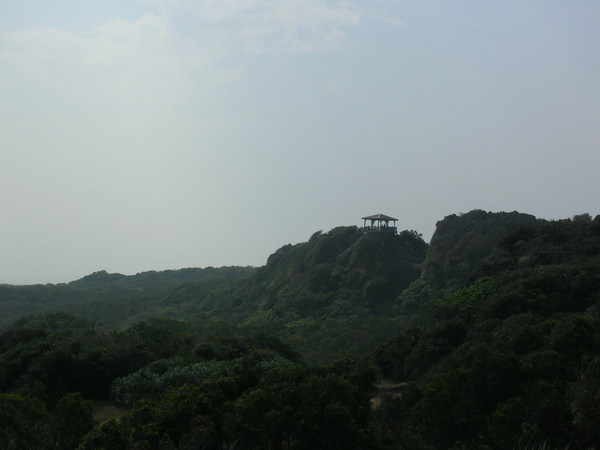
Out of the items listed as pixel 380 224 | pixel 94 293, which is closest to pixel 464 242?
pixel 380 224

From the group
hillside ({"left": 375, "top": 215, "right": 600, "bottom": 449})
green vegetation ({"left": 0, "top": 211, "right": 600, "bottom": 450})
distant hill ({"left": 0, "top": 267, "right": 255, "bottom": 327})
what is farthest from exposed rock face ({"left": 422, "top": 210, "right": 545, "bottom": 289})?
distant hill ({"left": 0, "top": 267, "right": 255, "bottom": 327})

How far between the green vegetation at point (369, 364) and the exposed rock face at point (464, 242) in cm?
16

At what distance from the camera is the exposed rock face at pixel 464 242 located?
4728cm

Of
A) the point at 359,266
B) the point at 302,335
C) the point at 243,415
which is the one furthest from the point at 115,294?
the point at 243,415

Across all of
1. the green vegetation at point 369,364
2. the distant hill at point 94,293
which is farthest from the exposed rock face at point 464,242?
the distant hill at point 94,293

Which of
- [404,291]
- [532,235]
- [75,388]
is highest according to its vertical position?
[532,235]

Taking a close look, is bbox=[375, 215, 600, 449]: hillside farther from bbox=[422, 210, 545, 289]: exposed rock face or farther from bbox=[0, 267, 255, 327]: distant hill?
bbox=[0, 267, 255, 327]: distant hill

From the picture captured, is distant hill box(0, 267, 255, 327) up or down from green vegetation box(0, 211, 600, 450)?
up

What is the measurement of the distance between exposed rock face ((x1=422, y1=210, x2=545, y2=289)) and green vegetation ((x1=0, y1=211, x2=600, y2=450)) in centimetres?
16

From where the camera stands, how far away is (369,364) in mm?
16703

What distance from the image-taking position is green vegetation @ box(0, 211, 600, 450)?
13.3 metres

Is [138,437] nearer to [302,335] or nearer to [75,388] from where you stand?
[75,388]

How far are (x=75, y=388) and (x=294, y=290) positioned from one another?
1383 inches

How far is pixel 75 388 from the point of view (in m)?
24.5
